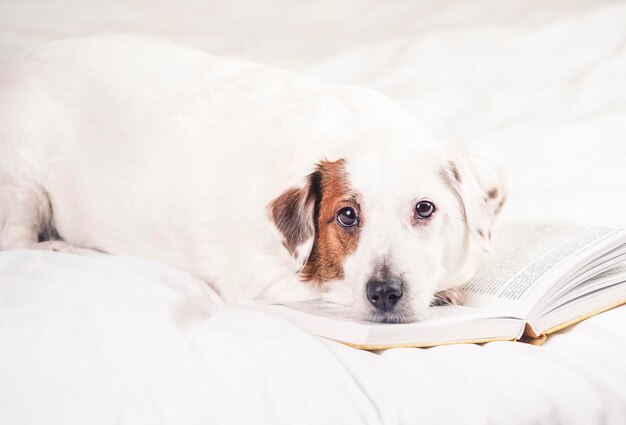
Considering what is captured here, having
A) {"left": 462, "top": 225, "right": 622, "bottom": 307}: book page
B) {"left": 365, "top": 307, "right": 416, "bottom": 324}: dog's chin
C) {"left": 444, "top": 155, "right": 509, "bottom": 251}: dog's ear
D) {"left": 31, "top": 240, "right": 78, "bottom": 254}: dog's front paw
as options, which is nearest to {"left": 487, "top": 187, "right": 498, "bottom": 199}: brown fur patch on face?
{"left": 444, "top": 155, "right": 509, "bottom": 251}: dog's ear

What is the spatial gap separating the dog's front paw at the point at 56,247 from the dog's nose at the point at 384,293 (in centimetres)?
96

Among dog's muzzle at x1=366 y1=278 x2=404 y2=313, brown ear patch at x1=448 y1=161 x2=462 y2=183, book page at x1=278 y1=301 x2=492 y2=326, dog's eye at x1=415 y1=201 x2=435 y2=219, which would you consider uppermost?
brown ear patch at x1=448 y1=161 x2=462 y2=183

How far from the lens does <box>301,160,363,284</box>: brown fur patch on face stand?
1858 millimetres

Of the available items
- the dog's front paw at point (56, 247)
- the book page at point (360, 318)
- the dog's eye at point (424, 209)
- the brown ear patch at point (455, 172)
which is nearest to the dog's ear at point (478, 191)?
the brown ear patch at point (455, 172)

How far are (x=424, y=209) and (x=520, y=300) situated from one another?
0.29 meters

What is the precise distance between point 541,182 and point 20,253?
4.94 feet

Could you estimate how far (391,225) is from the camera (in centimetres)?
181

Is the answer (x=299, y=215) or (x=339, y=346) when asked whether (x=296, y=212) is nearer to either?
(x=299, y=215)

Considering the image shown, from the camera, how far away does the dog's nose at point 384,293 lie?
169cm

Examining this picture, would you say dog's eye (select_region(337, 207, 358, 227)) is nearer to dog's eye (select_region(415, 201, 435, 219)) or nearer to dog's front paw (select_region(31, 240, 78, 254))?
dog's eye (select_region(415, 201, 435, 219))

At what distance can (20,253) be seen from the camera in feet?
6.55

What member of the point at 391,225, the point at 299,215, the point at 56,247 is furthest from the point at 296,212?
the point at 56,247

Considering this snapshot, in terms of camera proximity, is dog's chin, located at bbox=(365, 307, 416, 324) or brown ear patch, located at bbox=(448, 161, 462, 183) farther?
brown ear patch, located at bbox=(448, 161, 462, 183)

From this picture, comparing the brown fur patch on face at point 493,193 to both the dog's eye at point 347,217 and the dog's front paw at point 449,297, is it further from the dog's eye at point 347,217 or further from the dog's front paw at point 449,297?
the dog's eye at point 347,217
